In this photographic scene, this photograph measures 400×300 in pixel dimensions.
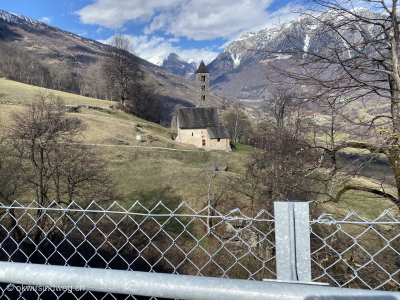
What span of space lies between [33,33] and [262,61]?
252 metres

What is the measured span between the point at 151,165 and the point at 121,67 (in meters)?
27.9

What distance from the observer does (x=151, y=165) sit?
2303 cm

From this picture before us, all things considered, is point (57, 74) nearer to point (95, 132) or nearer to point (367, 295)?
point (95, 132)

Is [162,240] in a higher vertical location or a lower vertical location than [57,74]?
lower

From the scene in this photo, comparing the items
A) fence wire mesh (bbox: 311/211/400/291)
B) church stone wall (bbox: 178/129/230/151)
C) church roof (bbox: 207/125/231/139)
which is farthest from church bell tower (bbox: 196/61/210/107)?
fence wire mesh (bbox: 311/211/400/291)

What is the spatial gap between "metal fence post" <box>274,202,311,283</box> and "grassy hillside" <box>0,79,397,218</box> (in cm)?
1241

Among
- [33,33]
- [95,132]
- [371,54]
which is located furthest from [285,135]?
[33,33]

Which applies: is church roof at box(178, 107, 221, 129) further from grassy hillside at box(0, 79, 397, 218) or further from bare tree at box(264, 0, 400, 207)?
bare tree at box(264, 0, 400, 207)

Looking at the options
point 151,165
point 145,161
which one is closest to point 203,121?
point 145,161

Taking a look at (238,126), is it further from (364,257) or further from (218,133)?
(364,257)

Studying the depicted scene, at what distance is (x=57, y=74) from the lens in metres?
72.2

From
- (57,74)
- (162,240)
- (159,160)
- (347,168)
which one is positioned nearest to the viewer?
(347,168)

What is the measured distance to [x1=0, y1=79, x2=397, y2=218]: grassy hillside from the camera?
17609 millimetres

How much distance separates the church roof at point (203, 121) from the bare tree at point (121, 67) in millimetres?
14019
